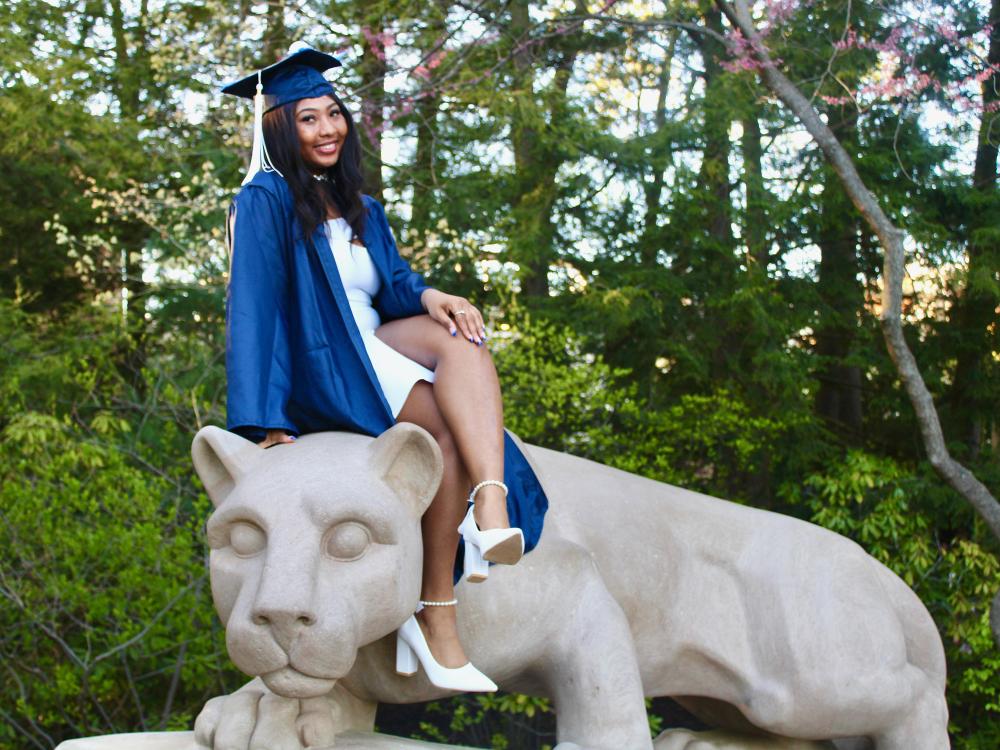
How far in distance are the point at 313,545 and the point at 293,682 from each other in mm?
295

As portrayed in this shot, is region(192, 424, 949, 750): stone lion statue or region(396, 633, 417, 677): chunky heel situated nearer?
region(192, 424, 949, 750): stone lion statue

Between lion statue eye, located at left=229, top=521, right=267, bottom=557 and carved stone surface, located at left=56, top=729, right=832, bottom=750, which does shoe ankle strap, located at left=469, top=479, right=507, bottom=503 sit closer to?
lion statue eye, located at left=229, top=521, right=267, bottom=557

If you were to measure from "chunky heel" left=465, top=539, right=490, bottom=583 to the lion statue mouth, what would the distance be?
1.37ft

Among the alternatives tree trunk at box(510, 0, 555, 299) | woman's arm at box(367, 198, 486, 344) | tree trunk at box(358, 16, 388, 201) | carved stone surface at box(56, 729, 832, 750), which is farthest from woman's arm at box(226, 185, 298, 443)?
tree trunk at box(510, 0, 555, 299)

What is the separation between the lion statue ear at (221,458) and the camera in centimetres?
272

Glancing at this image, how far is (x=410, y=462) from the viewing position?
2.68 metres

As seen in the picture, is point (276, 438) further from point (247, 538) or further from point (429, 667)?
point (429, 667)

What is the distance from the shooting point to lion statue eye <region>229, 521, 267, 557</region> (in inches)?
101

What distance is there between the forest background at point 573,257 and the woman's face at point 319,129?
3.57 metres

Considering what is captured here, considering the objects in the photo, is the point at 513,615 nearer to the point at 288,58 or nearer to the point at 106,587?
the point at 288,58

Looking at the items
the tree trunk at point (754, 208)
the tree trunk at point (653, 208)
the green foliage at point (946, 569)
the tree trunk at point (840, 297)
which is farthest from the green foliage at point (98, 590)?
the tree trunk at point (840, 297)

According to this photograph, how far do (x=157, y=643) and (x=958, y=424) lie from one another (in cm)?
554

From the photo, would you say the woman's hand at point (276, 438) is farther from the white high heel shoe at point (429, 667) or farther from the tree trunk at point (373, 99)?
the tree trunk at point (373, 99)

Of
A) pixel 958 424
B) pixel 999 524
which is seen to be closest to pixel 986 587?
pixel 999 524
